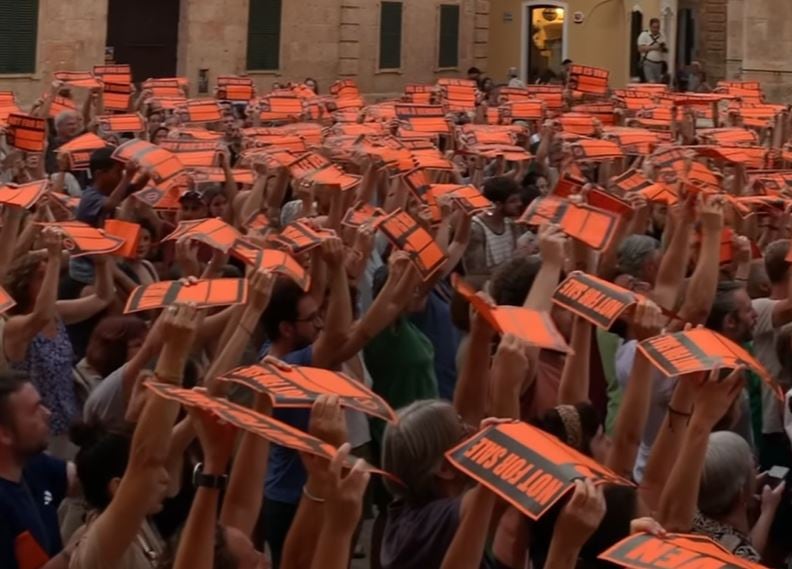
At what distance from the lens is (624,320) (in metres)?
6.73

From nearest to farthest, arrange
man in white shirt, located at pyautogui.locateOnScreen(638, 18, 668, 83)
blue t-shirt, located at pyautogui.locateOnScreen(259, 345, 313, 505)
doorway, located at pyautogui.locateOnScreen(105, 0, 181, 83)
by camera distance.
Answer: blue t-shirt, located at pyautogui.locateOnScreen(259, 345, 313, 505)
doorway, located at pyautogui.locateOnScreen(105, 0, 181, 83)
man in white shirt, located at pyautogui.locateOnScreen(638, 18, 668, 83)

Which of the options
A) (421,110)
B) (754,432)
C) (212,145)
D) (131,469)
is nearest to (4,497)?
(131,469)

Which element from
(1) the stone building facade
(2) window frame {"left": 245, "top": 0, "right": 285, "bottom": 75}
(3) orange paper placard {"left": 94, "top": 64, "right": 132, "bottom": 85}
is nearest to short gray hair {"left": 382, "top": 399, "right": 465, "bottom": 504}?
(3) orange paper placard {"left": 94, "top": 64, "right": 132, "bottom": 85}

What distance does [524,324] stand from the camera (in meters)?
5.36

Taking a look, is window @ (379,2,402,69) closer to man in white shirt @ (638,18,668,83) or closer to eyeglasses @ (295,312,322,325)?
man in white shirt @ (638,18,668,83)

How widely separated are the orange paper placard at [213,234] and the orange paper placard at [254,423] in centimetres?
291

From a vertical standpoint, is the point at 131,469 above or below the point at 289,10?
below

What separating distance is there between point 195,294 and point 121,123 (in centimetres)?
817

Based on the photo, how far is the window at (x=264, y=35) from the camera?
2905 cm

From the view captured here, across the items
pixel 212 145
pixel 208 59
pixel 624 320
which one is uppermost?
pixel 208 59

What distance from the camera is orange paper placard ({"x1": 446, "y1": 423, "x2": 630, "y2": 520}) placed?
12.5 feet

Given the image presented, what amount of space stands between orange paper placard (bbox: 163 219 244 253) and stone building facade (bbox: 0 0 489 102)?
58.8ft

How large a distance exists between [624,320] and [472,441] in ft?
8.76

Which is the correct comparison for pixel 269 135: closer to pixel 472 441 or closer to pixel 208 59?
pixel 472 441
